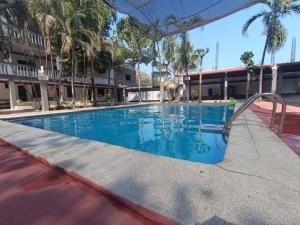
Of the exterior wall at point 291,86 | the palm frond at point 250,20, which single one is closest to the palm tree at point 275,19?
the palm frond at point 250,20

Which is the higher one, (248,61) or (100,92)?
(248,61)

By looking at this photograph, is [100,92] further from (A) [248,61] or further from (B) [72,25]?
(A) [248,61]

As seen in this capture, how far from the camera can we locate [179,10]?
570 centimetres

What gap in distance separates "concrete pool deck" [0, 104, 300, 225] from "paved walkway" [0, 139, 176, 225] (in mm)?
127

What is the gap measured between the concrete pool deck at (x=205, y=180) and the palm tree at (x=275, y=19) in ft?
58.8

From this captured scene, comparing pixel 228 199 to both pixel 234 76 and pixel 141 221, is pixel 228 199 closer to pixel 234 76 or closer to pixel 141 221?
pixel 141 221

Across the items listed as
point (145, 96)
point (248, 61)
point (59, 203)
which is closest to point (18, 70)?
point (59, 203)

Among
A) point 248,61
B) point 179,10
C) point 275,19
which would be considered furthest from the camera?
point 248,61

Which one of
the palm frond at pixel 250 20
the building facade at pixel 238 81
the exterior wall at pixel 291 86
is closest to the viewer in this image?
the palm frond at pixel 250 20

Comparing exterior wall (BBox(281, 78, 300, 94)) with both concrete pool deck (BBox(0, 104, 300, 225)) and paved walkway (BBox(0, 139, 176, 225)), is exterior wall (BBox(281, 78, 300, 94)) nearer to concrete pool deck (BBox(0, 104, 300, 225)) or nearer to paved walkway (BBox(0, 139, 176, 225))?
concrete pool deck (BBox(0, 104, 300, 225))

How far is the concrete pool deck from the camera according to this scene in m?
1.99

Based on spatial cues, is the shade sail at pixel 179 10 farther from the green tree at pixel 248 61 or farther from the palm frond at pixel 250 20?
the green tree at pixel 248 61

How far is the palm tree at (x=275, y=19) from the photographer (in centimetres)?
1731

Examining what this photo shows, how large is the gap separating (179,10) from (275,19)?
17.2 m
